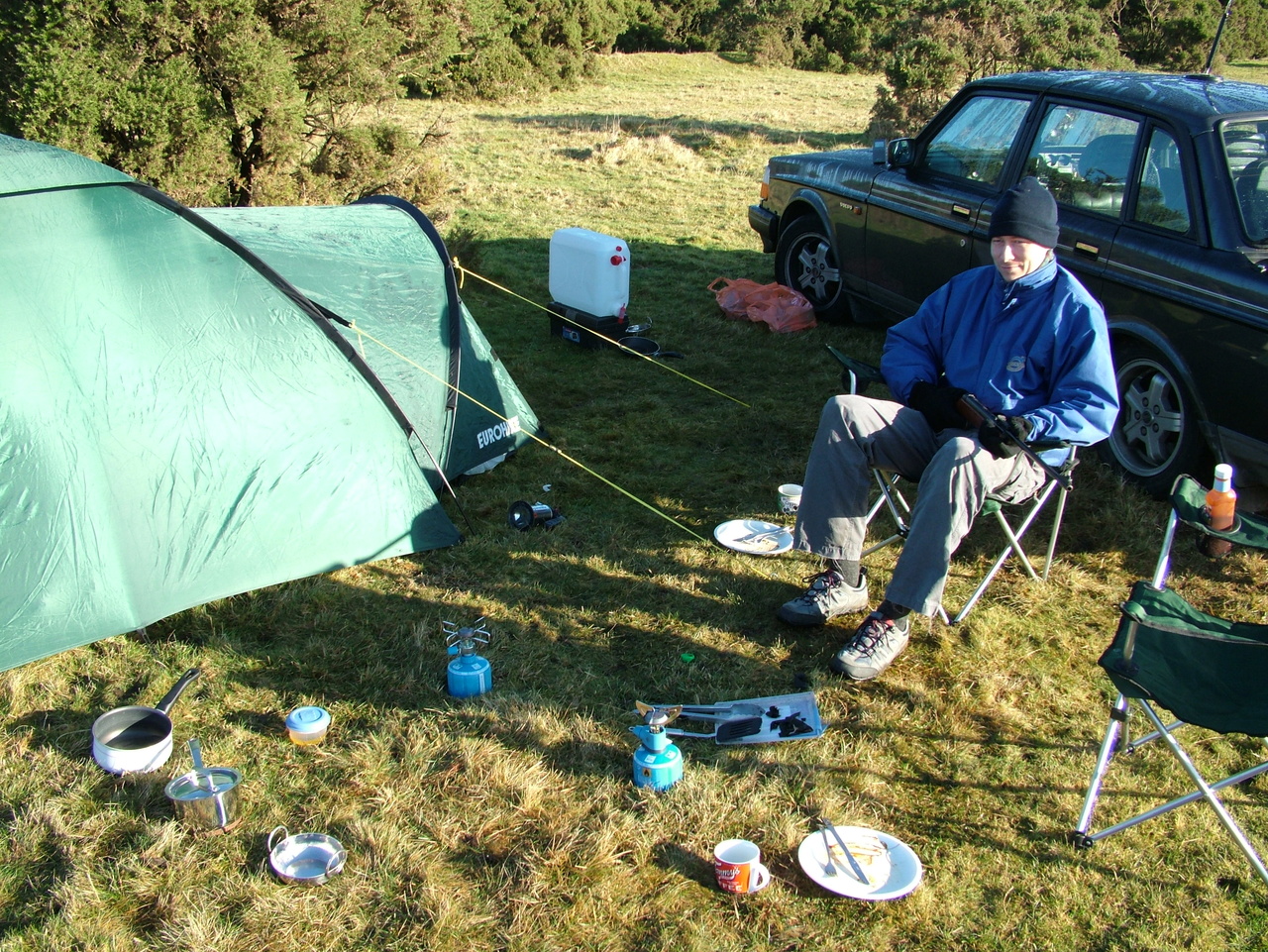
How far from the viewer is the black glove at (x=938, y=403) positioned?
3637mm

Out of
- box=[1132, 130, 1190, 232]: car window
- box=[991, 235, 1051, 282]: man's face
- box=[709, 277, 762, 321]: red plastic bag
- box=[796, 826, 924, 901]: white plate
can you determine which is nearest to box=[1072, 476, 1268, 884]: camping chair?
box=[796, 826, 924, 901]: white plate

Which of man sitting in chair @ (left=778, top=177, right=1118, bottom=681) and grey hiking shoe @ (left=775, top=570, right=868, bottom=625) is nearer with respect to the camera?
man sitting in chair @ (left=778, top=177, right=1118, bottom=681)

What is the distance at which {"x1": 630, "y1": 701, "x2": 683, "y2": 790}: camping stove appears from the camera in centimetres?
291

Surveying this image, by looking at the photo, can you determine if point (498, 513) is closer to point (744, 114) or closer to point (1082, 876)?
point (1082, 876)

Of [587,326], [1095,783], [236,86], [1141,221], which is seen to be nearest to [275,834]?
[1095,783]

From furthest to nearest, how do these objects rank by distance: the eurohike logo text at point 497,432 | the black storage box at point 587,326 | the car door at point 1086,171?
1. the black storage box at point 587,326
2. the eurohike logo text at point 497,432
3. the car door at point 1086,171

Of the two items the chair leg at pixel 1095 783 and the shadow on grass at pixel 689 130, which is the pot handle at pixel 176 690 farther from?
the shadow on grass at pixel 689 130

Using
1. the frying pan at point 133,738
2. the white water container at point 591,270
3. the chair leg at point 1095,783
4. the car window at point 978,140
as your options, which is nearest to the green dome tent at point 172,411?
the frying pan at point 133,738

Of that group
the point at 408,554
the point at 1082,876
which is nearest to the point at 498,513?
the point at 408,554

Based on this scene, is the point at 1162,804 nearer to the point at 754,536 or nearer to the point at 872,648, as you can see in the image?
the point at 872,648

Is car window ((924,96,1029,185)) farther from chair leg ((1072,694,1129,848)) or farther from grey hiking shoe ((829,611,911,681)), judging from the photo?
chair leg ((1072,694,1129,848))

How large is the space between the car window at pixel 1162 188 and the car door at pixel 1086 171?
0.09 meters

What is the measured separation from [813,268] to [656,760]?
4.91m

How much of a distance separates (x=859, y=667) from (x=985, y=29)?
16.5 meters
